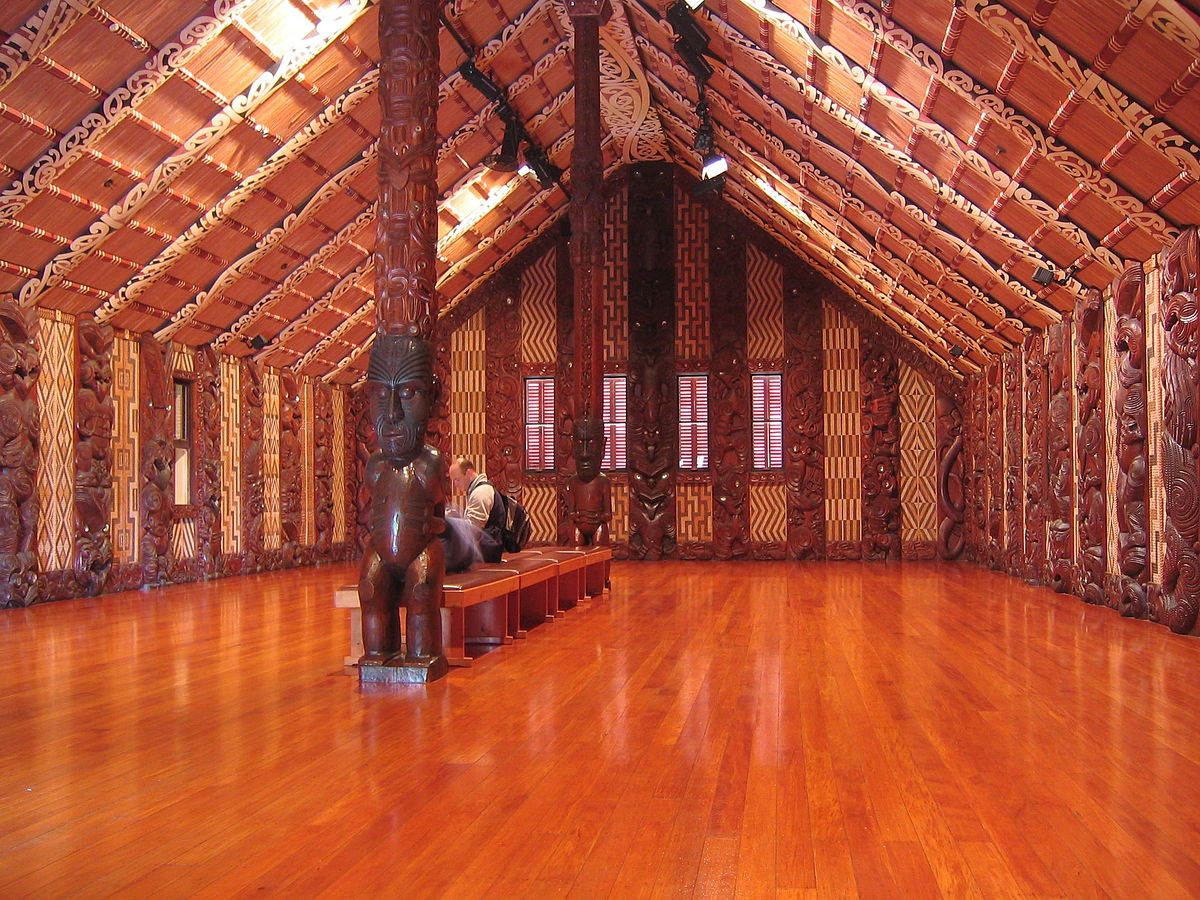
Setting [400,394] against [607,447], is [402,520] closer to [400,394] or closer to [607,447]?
[400,394]

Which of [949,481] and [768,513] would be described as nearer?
[949,481]

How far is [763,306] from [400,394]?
11.5 m

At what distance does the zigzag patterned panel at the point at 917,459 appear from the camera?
52.3 ft

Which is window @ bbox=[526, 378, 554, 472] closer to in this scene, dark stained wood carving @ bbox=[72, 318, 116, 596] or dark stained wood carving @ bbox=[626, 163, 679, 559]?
dark stained wood carving @ bbox=[626, 163, 679, 559]

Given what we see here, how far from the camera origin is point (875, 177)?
9.85 meters

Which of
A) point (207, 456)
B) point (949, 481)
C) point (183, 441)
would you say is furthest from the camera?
point (949, 481)

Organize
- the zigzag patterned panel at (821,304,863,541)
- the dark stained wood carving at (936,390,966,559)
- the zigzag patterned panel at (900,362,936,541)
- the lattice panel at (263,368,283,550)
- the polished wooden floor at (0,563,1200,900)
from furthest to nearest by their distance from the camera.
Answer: the zigzag patterned panel at (821,304,863,541) < the zigzag patterned panel at (900,362,936,541) < the dark stained wood carving at (936,390,966,559) < the lattice panel at (263,368,283,550) < the polished wooden floor at (0,563,1200,900)

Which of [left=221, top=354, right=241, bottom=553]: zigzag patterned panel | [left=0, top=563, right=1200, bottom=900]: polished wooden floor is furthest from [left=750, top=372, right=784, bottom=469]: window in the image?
[left=0, top=563, right=1200, bottom=900]: polished wooden floor

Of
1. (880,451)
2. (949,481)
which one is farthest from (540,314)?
(949,481)

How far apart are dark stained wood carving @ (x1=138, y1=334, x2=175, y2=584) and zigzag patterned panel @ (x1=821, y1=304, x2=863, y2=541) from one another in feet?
29.6

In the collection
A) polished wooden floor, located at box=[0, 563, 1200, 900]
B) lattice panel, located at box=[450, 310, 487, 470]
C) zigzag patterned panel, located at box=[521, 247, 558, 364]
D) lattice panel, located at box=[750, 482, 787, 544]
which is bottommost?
polished wooden floor, located at box=[0, 563, 1200, 900]

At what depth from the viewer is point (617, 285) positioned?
1681 cm

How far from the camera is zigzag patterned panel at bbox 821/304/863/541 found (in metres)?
16.0

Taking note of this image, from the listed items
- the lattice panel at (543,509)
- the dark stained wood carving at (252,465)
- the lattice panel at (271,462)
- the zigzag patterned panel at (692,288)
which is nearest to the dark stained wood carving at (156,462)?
the dark stained wood carving at (252,465)
